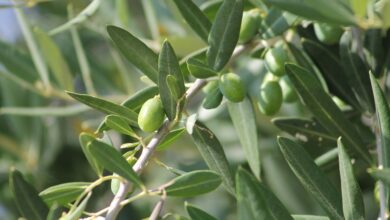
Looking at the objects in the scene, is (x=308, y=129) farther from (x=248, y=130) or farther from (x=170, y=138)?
(x=170, y=138)

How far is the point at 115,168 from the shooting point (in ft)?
2.46

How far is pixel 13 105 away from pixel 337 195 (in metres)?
1.19

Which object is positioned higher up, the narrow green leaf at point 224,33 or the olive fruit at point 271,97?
the narrow green leaf at point 224,33

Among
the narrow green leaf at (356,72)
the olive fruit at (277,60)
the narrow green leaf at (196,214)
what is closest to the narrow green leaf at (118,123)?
the narrow green leaf at (196,214)

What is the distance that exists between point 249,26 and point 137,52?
0.18 m

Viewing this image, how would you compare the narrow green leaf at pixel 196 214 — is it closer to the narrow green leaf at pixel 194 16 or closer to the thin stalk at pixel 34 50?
the narrow green leaf at pixel 194 16

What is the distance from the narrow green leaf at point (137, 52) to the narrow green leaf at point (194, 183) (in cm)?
15

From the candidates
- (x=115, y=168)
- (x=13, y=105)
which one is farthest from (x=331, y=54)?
(x=13, y=105)

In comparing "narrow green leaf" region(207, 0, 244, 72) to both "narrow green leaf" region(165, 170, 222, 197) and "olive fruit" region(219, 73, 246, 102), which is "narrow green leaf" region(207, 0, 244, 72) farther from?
"narrow green leaf" region(165, 170, 222, 197)

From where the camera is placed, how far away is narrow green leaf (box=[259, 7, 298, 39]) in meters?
0.98

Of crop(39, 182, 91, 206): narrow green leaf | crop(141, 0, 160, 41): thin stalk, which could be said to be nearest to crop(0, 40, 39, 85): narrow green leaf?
crop(141, 0, 160, 41): thin stalk

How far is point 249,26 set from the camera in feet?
3.27

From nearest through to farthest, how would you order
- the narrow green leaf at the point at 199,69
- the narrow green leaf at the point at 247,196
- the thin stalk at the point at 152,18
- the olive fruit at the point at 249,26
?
the narrow green leaf at the point at 247,196 < the narrow green leaf at the point at 199,69 < the olive fruit at the point at 249,26 < the thin stalk at the point at 152,18

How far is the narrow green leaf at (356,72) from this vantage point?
1.03m
